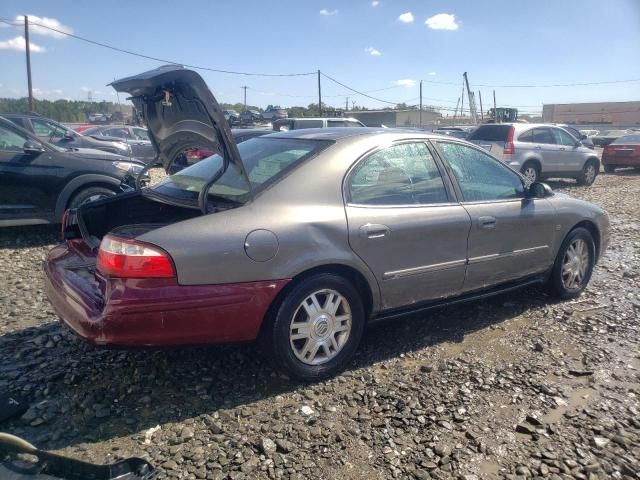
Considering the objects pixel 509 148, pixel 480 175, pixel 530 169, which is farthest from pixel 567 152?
pixel 480 175

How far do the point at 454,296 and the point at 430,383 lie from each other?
34.0 inches

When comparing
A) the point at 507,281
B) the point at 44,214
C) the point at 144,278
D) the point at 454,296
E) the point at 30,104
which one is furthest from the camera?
the point at 30,104

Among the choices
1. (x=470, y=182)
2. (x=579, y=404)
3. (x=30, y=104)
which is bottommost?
(x=579, y=404)

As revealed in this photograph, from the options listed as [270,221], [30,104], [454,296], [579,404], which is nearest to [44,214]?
[270,221]

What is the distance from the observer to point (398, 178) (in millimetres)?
3650

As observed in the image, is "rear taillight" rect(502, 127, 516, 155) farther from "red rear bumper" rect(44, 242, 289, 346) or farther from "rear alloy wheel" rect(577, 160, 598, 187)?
"red rear bumper" rect(44, 242, 289, 346)

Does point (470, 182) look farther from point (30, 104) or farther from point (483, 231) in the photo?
point (30, 104)

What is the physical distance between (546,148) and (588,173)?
1951 mm

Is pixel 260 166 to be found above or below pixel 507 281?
above

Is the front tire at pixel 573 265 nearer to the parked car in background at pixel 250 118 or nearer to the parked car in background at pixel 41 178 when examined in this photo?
the parked car in background at pixel 41 178

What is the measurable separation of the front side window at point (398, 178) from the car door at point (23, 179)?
4.71m

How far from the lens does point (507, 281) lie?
4.26 metres

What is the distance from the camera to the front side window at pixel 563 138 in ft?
44.2

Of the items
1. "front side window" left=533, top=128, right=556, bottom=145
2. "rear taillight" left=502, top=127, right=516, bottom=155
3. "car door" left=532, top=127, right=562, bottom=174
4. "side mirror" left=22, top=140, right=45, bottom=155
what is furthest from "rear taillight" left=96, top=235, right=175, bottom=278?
"front side window" left=533, top=128, right=556, bottom=145
